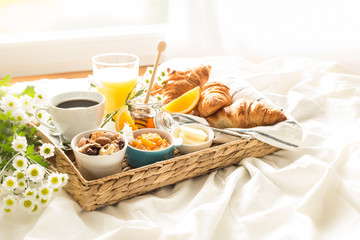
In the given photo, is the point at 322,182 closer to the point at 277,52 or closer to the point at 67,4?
the point at 277,52

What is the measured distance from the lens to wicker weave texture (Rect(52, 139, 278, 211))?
0.89 meters

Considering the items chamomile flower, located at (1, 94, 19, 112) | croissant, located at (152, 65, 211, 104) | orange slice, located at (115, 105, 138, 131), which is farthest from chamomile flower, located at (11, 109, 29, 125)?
croissant, located at (152, 65, 211, 104)

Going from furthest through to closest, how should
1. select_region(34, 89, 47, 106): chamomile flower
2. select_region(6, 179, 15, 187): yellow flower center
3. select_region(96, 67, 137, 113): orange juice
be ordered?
select_region(96, 67, 137, 113): orange juice, select_region(34, 89, 47, 106): chamomile flower, select_region(6, 179, 15, 187): yellow flower center

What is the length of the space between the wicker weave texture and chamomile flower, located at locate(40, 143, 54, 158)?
69mm

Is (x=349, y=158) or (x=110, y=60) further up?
(x=110, y=60)

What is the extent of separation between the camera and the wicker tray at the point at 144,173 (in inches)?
35.1

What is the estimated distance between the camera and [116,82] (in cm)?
127

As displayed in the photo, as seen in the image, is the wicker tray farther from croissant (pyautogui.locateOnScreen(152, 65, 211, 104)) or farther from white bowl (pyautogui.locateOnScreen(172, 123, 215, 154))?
croissant (pyautogui.locateOnScreen(152, 65, 211, 104))

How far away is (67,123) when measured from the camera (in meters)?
1.02

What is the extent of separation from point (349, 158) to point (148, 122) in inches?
22.7

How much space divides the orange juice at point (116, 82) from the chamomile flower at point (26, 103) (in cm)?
32

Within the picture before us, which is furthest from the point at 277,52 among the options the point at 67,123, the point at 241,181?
the point at 67,123

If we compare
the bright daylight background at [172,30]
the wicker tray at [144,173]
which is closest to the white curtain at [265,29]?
the bright daylight background at [172,30]

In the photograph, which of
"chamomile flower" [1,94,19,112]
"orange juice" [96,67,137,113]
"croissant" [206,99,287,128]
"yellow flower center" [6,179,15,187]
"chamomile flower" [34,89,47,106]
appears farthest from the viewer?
"orange juice" [96,67,137,113]
